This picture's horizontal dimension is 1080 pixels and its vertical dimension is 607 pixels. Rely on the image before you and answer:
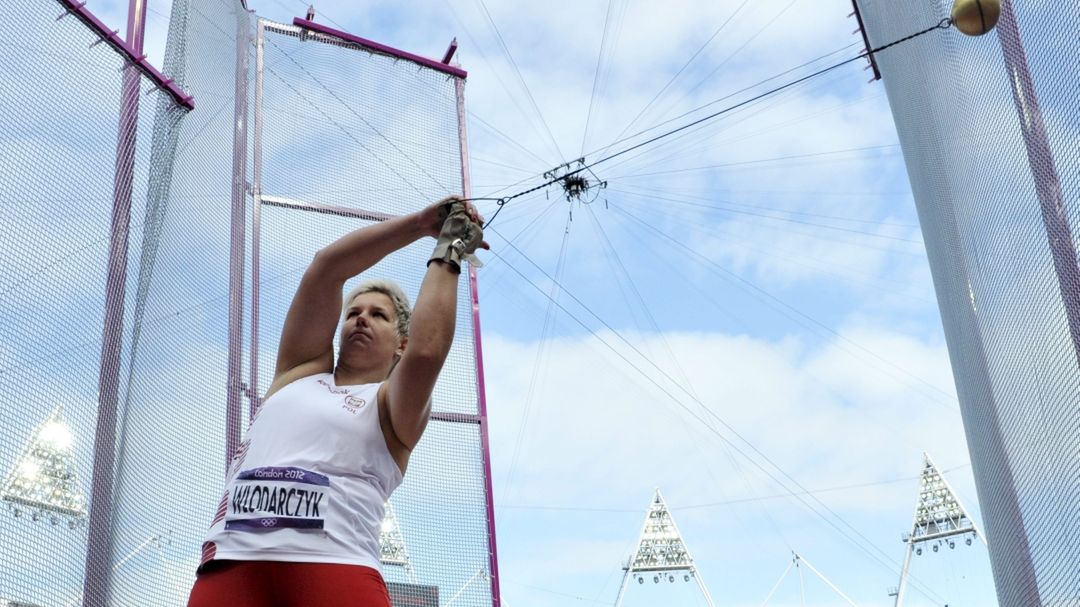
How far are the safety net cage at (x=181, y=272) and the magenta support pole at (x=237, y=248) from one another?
0.01 m

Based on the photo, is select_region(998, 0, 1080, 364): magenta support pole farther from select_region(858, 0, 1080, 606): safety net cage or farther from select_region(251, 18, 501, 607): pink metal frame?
select_region(251, 18, 501, 607): pink metal frame

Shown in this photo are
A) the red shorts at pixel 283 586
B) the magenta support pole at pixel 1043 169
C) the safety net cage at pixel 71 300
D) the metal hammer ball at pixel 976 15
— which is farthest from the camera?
the safety net cage at pixel 71 300

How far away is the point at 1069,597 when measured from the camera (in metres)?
2.35

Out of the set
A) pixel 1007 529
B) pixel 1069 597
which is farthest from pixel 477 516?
pixel 1069 597

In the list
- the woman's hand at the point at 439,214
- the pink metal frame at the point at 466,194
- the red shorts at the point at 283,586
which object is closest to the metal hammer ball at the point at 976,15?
the woman's hand at the point at 439,214

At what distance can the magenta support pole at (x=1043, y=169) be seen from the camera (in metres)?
2.34

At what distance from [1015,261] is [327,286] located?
1.86m

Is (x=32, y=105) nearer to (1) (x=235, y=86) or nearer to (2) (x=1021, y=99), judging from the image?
(1) (x=235, y=86)

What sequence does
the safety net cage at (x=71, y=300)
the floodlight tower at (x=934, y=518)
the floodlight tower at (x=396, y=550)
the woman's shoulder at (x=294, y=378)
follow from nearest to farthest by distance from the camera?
the woman's shoulder at (x=294, y=378) < the safety net cage at (x=71, y=300) < the floodlight tower at (x=396, y=550) < the floodlight tower at (x=934, y=518)

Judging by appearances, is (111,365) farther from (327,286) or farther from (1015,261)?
(1015,261)

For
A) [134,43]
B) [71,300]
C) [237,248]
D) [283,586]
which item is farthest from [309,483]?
[237,248]

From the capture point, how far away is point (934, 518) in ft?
84.8

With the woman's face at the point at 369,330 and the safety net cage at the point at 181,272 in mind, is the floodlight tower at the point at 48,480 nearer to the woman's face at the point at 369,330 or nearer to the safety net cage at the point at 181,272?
the safety net cage at the point at 181,272

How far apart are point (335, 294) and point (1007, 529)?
2.12 meters
